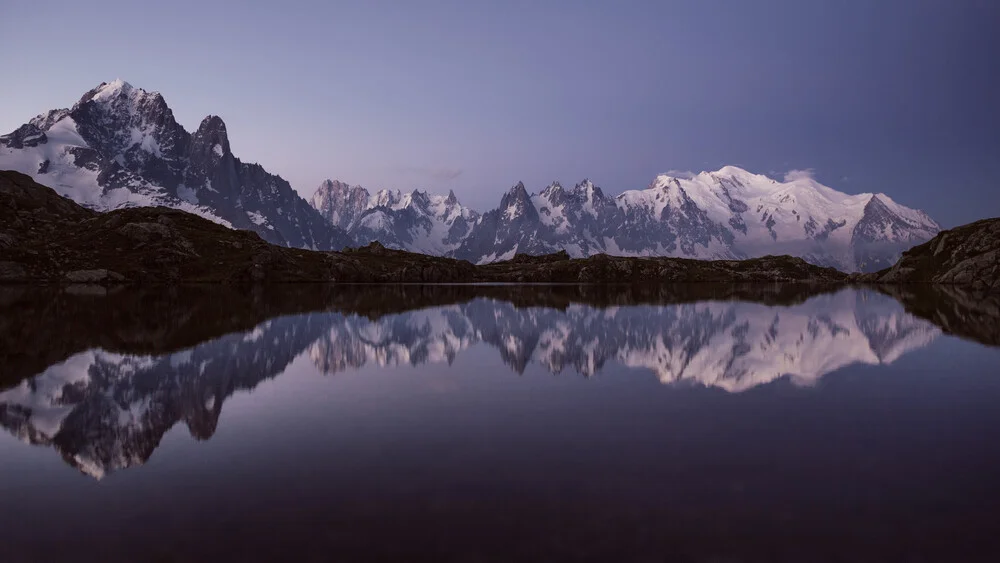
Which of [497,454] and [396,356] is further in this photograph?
[396,356]

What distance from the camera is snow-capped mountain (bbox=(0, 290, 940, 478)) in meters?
24.3

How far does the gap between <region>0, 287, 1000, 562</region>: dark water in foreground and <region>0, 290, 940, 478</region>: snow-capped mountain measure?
0.92 ft

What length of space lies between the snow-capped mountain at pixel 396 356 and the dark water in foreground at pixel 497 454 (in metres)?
0.28

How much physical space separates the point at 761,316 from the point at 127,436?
3080 inches

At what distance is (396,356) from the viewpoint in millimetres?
44250

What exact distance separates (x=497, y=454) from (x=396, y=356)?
25.4 metres

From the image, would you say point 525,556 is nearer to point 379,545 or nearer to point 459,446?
point 379,545

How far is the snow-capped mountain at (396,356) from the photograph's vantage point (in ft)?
79.8

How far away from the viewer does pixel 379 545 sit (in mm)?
13164

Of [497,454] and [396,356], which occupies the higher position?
[396,356]

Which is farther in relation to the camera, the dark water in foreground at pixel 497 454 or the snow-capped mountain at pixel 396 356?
the snow-capped mountain at pixel 396 356

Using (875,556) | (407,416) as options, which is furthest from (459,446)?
(875,556)

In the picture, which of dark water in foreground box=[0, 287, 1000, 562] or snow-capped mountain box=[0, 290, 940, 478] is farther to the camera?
snow-capped mountain box=[0, 290, 940, 478]

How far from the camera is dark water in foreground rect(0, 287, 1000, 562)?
13.5 metres
